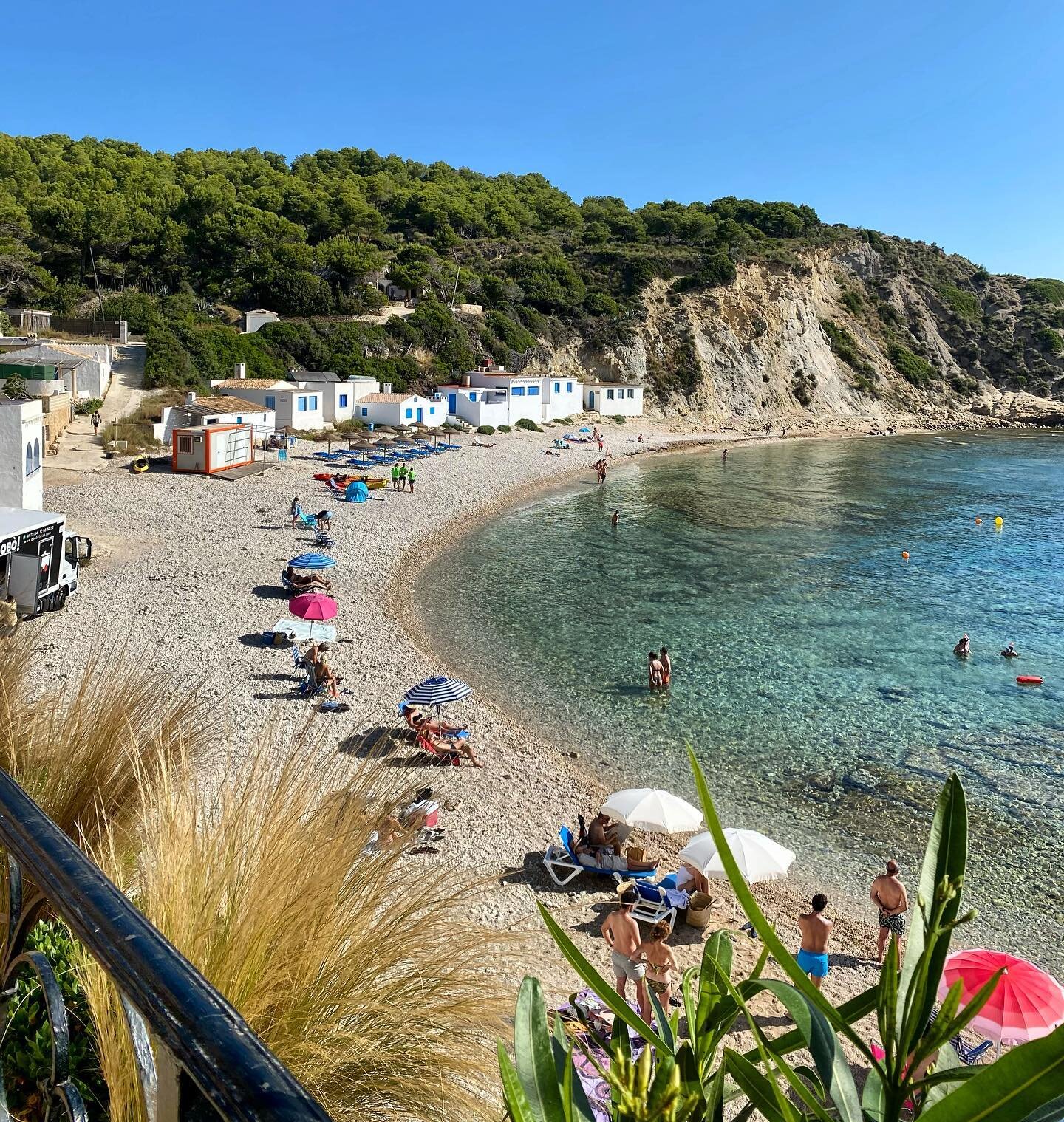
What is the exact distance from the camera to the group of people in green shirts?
3534 centimetres

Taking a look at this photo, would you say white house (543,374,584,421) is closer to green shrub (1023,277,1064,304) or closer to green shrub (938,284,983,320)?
green shrub (938,284,983,320)

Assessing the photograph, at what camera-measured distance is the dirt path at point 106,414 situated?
107 feet

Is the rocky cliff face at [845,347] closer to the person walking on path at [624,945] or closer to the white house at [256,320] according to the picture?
the white house at [256,320]

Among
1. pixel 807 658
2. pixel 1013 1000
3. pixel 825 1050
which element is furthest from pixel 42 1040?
pixel 807 658

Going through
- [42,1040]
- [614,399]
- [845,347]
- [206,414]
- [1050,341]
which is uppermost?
[1050,341]

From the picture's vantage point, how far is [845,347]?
85.0 metres

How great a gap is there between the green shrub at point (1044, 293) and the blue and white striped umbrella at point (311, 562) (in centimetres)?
11669

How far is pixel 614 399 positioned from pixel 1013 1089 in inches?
2569

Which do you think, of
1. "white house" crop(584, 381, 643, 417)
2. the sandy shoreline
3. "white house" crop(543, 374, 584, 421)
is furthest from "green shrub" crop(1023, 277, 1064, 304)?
the sandy shoreline

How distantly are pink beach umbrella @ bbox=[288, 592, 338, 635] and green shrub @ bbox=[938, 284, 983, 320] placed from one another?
331 feet

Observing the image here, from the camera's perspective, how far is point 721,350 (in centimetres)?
7450

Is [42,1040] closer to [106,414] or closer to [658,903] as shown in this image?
[658,903]

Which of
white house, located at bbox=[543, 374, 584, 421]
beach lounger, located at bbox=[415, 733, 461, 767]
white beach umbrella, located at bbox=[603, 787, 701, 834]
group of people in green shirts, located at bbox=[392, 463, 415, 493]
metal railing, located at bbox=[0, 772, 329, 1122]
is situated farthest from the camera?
white house, located at bbox=[543, 374, 584, 421]

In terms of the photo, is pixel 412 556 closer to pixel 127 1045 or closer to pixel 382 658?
pixel 382 658
